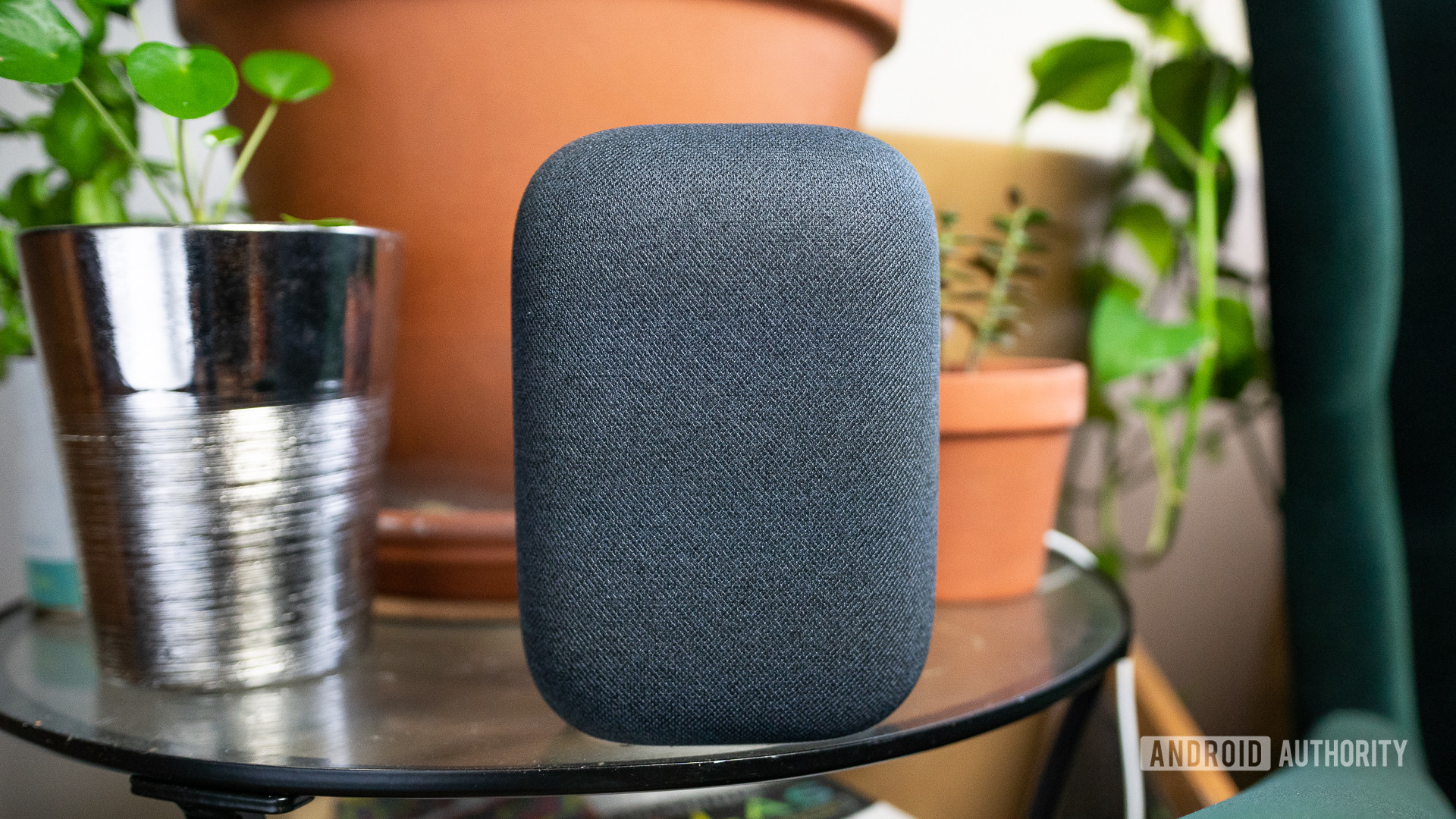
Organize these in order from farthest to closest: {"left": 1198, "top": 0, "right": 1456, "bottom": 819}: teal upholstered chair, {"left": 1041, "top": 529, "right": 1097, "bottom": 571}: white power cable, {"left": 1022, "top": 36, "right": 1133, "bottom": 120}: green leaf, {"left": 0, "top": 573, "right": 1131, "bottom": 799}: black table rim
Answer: {"left": 1022, "top": 36, "right": 1133, "bottom": 120}: green leaf
{"left": 1041, "top": 529, "right": 1097, "bottom": 571}: white power cable
{"left": 1198, "top": 0, "right": 1456, "bottom": 819}: teal upholstered chair
{"left": 0, "top": 573, "right": 1131, "bottom": 799}: black table rim

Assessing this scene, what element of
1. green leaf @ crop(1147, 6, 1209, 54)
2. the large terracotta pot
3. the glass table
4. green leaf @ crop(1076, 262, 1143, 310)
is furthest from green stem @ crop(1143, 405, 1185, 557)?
the large terracotta pot

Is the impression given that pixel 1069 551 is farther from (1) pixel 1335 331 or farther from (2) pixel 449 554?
(2) pixel 449 554

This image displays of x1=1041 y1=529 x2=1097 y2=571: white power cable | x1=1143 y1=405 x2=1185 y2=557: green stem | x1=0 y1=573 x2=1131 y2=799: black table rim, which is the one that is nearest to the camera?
x1=0 y1=573 x2=1131 y2=799: black table rim

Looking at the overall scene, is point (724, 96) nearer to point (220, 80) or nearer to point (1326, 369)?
point (220, 80)

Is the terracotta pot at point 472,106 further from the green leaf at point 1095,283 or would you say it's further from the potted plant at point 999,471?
the green leaf at point 1095,283

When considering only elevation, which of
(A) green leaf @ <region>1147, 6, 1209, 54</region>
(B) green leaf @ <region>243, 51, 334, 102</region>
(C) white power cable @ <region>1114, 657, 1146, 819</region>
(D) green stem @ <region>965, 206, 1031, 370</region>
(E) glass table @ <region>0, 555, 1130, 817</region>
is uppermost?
(A) green leaf @ <region>1147, 6, 1209, 54</region>

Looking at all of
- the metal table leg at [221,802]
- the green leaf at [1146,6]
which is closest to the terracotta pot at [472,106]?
the metal table leg at [221,802]

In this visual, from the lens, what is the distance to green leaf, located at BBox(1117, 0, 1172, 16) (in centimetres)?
78

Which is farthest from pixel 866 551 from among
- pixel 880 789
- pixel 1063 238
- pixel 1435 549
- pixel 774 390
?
pixel 1063 238

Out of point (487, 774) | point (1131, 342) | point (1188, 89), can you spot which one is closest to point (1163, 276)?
point (1188, 89)

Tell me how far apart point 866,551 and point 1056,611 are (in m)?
0.27

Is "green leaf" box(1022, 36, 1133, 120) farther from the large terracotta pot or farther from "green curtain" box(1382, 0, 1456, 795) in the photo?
the large terracotta pot

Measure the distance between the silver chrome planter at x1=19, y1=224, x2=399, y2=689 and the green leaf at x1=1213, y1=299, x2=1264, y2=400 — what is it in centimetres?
77

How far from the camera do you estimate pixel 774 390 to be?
1.00 ft
